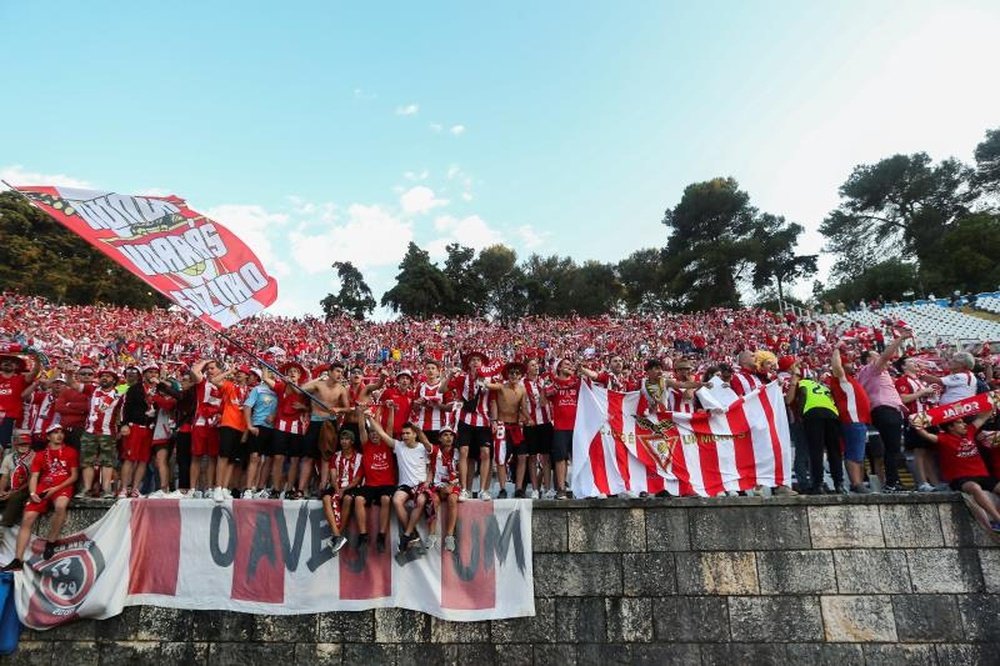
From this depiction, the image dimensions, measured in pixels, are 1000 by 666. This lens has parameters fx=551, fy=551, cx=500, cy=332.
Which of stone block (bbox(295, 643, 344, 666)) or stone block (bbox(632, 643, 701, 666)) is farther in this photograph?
stone block (bbox(295, 643, 344, 666))

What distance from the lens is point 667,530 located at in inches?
200

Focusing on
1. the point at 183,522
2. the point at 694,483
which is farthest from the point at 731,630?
the point at 183,522

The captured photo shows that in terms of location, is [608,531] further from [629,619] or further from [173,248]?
[173,248]

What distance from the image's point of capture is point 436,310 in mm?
46844

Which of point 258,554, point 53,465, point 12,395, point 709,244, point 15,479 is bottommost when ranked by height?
point 258,554

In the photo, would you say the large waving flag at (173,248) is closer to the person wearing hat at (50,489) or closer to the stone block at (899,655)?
the person wearing hat at (50,489)

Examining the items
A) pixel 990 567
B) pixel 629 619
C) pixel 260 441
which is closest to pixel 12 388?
pixel 260 441

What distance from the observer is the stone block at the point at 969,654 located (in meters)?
4.52

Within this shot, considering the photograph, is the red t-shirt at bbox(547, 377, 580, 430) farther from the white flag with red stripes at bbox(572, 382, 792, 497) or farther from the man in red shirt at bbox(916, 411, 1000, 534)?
the man in red shirt at bbox(916, 411, 1000, 534)

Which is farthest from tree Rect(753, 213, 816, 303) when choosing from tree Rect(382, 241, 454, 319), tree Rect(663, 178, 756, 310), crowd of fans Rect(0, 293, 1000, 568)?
crowd of fans Rect(0, 293, 1000, 568)

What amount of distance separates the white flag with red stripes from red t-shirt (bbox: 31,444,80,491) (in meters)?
5.21

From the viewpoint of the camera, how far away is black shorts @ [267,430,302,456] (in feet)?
19.8

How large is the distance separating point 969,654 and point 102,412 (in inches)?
338

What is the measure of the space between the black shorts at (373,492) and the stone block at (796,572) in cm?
343
